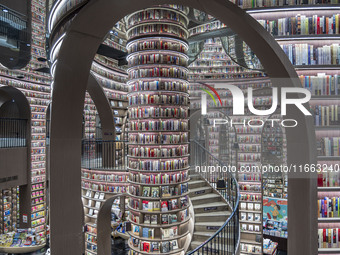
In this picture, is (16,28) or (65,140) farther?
(16,28)

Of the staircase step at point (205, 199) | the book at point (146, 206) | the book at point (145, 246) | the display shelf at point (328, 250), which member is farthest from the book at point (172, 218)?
the display shelf at point (328, 250)

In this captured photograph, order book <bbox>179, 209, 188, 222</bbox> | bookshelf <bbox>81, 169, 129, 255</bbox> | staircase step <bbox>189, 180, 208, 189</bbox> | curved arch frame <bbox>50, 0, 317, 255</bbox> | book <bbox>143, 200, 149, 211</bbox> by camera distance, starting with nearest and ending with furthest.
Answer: curved arch frame <bbox>50, 0, 317, 255</bbox>
book <bbox>143, 200, 149, 211</bbox>
book <bbox>179, 209, 188, 222</bbox>
staircase step <bbox>189, 180, 208, 189</bbox>
bookshelf <bbox>81, 169, 129, 255</bbox>

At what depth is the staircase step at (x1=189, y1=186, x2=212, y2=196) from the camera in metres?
6.70

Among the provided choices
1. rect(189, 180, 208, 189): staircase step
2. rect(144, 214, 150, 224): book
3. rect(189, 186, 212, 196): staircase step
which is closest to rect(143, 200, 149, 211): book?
rect(144, 214, 150, 224): book

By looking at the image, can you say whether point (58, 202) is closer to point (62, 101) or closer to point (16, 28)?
point (62, 101)

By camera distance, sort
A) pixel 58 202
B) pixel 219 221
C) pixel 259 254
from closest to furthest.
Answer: pixel 58 202, pixel 219 221, pixel 259 254

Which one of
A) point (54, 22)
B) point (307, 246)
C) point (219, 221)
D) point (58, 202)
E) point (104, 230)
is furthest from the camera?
point (104, 230)

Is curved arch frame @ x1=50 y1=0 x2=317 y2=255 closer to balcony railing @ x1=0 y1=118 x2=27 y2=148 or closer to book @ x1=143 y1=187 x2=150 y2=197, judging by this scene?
book @ x1=143 y1=187 x2=150 y2=197

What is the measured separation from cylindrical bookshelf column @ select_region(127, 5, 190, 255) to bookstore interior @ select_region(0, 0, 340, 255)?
2 cm

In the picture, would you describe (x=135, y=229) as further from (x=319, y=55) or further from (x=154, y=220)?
(x=319, y=55)

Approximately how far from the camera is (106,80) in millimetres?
9234

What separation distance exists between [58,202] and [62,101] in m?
1.32

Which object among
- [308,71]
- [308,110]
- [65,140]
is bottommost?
[65,140]

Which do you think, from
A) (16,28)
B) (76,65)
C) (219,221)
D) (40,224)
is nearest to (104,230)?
(219,221)
